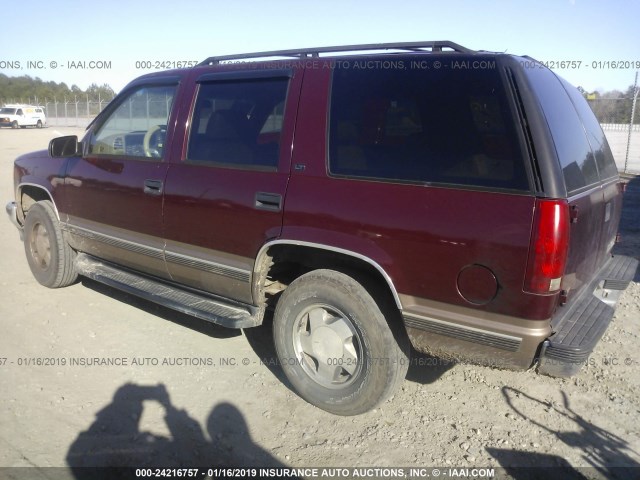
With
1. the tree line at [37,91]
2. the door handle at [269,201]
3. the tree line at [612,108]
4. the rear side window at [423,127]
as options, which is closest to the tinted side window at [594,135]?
the rear side window at [423,127]

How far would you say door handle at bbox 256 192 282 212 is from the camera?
Answer: 314 cm

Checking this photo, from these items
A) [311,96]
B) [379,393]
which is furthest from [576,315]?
[311,96]

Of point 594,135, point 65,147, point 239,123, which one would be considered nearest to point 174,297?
point 239,123

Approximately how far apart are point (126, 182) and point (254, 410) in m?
2.04

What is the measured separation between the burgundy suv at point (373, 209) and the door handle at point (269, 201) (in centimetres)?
1

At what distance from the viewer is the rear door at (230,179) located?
3.24m

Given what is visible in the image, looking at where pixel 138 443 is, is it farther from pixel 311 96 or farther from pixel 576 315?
pixel 576 315

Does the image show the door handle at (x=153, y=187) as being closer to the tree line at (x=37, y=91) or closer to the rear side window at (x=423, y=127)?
the rear side window at (x=423, y=127)

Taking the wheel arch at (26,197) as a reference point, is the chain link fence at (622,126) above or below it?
above

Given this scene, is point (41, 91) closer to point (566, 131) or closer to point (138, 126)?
point (138, 126)

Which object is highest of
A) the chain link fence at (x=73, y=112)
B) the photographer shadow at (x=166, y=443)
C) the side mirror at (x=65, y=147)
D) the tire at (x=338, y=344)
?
the chain link fence at (x=73, y=112)

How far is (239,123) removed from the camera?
140 inches

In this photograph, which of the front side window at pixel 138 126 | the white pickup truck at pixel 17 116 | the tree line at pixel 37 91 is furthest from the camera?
the tree line at pixel 37 91

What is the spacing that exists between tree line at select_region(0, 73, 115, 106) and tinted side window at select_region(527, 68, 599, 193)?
162 ft
